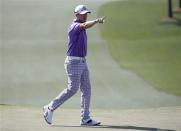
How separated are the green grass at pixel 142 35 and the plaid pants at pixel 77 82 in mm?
1199

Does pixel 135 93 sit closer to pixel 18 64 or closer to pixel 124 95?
pixel 124 95

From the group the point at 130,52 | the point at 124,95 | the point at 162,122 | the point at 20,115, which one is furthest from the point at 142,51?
the point at 20,115

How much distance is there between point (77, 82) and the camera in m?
7.20

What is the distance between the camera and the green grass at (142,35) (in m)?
8.34

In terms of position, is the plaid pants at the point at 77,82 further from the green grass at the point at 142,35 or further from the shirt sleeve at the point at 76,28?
the green grass at the point at 142,35

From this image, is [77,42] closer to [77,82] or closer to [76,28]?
[76,28]

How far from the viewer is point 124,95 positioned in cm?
841

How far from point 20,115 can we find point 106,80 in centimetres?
135

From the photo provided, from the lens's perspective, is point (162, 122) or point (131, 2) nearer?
point (162, 122)

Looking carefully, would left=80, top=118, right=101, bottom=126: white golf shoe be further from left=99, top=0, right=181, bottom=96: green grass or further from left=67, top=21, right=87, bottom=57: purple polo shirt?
left=99, top=0, right=181, bottom=96: green grass

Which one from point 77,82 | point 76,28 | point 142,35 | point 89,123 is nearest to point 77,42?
point 76,28

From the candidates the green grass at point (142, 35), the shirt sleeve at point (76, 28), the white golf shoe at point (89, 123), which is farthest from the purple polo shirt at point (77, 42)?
the green grass at point (142, 35)

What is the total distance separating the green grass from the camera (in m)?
8.34

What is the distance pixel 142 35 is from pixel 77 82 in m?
1.58
